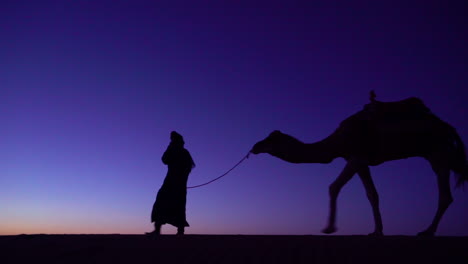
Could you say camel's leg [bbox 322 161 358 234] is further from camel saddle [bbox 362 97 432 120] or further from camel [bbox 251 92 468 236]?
camel saddle [bbox 362 97 432 120]

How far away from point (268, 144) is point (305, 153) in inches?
29.7

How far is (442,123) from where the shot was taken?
9219 mm

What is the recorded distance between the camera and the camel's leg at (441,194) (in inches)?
331

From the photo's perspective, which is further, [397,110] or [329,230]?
[397,110]

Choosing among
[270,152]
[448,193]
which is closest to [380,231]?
[448,193]

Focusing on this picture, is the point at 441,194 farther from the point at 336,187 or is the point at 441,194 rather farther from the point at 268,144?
the point at 268,144

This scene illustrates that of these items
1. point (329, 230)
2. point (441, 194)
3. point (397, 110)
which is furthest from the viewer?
point (397, 110)

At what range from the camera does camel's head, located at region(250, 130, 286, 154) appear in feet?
30.4

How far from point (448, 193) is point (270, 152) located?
3.43 m

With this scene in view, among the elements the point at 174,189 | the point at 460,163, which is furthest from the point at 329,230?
the point at 174,189

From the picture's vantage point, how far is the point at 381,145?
8.89 metres
